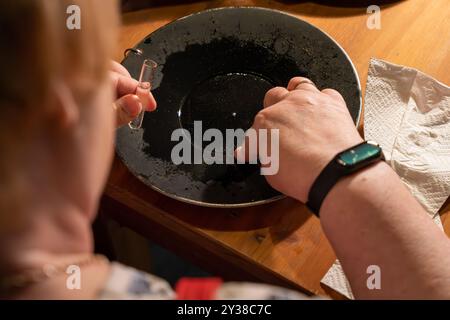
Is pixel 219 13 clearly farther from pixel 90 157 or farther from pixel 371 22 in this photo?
pixel 90 157

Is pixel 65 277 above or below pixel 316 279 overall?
above

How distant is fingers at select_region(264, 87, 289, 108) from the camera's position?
843 millimetres

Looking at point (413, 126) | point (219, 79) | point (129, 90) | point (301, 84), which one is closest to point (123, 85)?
point (129, 90)

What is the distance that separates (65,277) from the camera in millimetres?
492

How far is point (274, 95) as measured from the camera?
0.85 metres

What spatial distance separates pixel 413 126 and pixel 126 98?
0.44 meters

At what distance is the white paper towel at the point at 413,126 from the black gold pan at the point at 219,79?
0.05 meters

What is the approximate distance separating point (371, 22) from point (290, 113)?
0.29 metres

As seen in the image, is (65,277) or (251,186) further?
(251,186)

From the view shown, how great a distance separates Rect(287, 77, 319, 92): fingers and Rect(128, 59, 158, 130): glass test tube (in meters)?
0.22

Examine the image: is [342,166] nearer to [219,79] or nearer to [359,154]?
[359,154]
